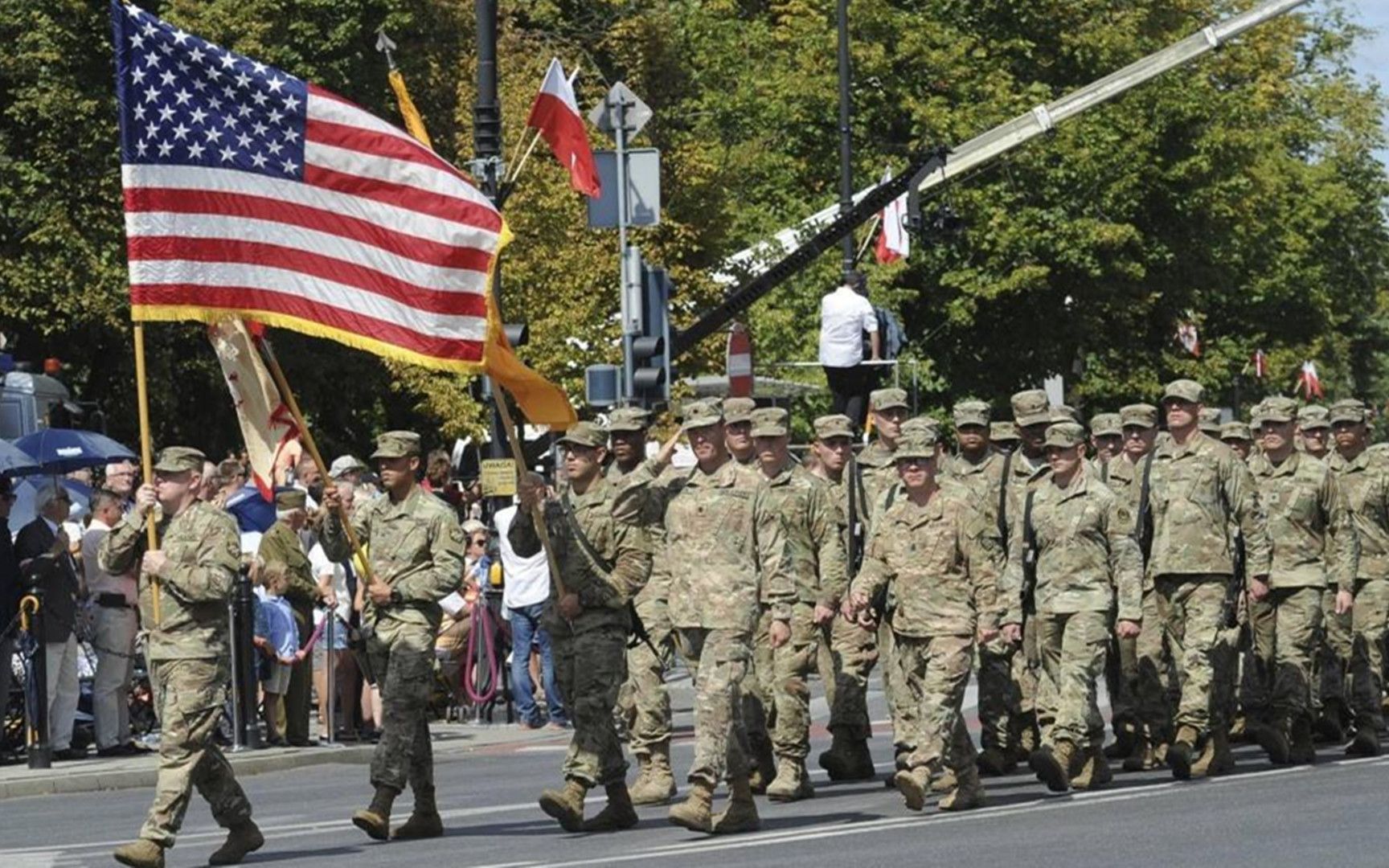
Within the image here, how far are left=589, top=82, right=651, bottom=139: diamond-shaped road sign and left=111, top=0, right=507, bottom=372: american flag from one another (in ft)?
23.5

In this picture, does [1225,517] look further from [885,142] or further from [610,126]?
[885,142]

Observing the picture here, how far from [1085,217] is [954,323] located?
10.2ft

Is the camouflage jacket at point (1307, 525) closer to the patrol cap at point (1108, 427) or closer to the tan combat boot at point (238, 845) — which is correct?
the patrol cap at point (1108, 427)

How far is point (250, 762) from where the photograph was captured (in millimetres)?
→ 21531

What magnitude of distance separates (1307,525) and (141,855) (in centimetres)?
888

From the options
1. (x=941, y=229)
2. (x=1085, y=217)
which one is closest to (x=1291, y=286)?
(x=1085, y=217)

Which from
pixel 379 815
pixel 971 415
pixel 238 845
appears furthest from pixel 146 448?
pixel 971 415

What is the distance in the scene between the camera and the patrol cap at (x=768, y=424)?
1759 centimetres

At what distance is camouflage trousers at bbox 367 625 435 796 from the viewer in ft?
51.0

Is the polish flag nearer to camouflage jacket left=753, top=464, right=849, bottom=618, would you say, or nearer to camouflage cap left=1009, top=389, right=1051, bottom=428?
camouflage cap left=1009, top=389, right=1051, bottom=428

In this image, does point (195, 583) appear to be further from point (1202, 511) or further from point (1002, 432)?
point (1202, 511)

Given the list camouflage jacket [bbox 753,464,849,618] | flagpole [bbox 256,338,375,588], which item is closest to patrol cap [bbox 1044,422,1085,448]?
camouflage jacket [bbox 753,464,849,618]

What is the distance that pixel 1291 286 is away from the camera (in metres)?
70.1

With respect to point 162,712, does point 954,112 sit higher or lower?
higher
